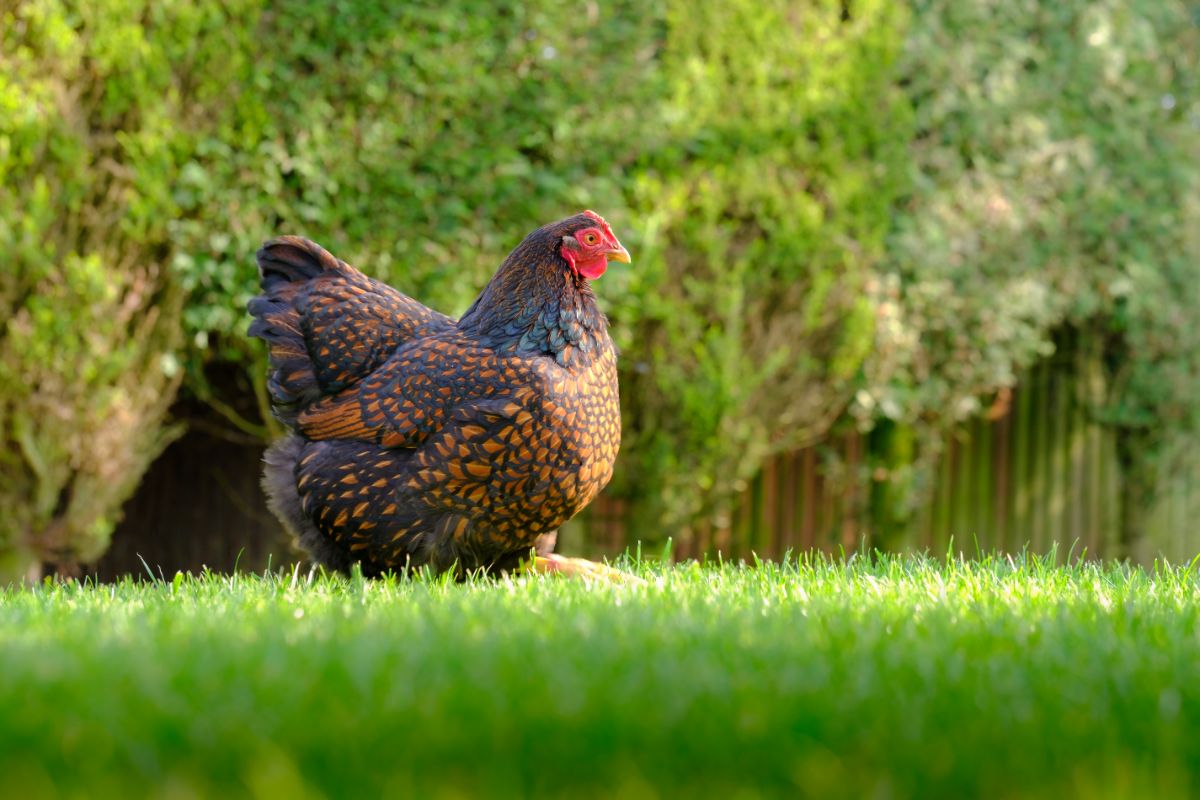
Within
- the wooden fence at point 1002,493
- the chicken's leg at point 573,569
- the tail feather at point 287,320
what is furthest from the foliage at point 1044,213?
the tail feather at point 287,320

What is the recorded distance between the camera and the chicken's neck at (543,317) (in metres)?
4.42

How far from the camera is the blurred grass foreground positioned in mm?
6137

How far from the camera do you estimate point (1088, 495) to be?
391 inches

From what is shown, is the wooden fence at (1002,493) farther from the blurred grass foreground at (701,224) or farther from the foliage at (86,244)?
the foliage at (86,244)

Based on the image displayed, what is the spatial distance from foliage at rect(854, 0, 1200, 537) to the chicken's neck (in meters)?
3.66

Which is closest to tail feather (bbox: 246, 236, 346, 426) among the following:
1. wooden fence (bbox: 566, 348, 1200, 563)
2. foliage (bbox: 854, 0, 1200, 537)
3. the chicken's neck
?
the chicken's neck

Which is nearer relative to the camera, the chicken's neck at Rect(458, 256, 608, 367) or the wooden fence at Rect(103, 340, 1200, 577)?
the chicken's neck at Rect(458, 256, 608, 367)

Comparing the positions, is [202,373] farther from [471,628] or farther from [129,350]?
[471,628]

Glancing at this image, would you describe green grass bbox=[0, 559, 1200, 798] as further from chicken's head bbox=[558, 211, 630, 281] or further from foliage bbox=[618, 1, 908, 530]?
foliage bbox=[618, 1, 908, 530]

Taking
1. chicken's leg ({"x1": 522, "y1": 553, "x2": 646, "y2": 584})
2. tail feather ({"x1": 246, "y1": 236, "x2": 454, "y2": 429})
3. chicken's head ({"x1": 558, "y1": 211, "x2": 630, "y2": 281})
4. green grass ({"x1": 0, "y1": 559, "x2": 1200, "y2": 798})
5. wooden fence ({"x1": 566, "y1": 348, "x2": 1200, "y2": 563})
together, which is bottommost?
wooden fence ({"x1": 566, "y1": 348, "x2": 1200, "y2": 563})

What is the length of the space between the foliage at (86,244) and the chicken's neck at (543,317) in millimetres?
2414

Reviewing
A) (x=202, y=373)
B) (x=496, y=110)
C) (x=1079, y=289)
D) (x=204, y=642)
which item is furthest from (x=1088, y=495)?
(x=204, y=642)

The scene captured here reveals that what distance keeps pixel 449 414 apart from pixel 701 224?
3.44 m

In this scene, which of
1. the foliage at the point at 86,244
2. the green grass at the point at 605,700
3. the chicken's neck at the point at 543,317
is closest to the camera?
the green grass at the point at 605,700
